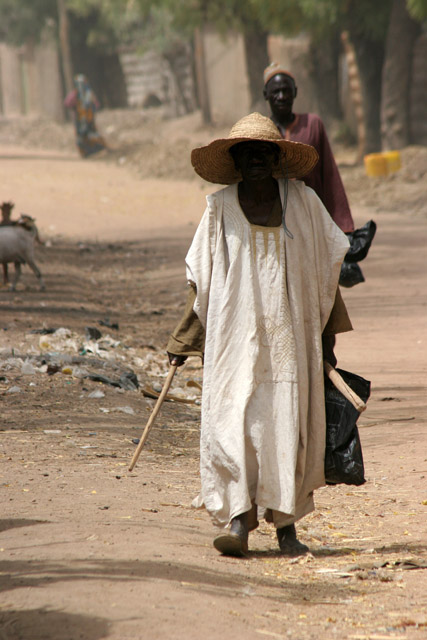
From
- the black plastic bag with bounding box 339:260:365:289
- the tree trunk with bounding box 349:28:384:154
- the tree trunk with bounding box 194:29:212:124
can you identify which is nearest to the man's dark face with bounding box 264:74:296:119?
the black plastic bag with bounding box 339:260:365:289

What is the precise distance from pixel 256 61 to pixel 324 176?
65.3 ft

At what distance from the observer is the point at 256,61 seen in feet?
81.7

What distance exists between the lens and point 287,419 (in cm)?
399

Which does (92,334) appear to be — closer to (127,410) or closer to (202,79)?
(127,410)

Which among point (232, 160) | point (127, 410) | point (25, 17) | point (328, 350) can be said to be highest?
point (25, 17)

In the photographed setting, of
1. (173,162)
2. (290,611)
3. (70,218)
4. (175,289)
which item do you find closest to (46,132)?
(173,162)

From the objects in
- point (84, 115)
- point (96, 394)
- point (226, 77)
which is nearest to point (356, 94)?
point (226, 77)

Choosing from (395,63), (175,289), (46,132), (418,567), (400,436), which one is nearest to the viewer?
(418,567)

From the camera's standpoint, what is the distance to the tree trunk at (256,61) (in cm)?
2456

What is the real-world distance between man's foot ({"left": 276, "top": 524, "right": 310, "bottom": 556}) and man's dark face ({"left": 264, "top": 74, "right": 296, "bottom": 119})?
2.79 metres

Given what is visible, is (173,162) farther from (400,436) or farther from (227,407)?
(227,407)

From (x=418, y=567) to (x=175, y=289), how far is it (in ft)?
26.9

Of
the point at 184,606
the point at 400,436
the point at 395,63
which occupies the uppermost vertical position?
the point at 395,63

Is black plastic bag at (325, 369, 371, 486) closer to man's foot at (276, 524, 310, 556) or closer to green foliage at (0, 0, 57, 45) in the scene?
man's foot at (276, 524, 310, 556)
